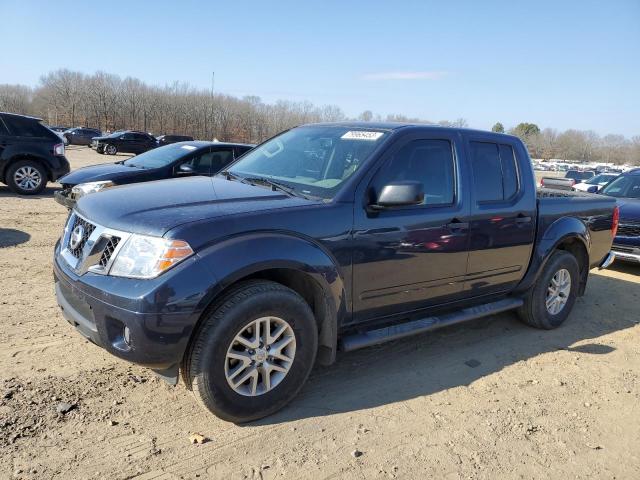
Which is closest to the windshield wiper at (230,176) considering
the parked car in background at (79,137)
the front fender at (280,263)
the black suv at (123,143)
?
the front fender at (280,263)

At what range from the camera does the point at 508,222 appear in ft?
14.5

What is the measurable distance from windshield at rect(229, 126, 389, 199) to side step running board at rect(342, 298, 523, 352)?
1.04 metres

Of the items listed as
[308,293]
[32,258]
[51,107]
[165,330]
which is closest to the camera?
[165,330]

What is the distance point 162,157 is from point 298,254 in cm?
621

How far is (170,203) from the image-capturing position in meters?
3.12

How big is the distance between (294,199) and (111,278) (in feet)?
4.16

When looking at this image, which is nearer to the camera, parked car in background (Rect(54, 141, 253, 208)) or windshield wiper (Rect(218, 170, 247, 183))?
windshield wiper (Rect(218, 170, 247, 183))

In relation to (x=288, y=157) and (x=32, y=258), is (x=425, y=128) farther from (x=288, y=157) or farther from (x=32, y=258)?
(x=32, y=258)

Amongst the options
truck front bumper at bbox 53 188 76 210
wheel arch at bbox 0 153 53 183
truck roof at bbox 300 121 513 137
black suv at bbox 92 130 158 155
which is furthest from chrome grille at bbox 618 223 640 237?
black suv at bbox 92 130 158 155

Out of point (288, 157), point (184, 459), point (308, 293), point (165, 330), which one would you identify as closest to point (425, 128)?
point (288, 157)

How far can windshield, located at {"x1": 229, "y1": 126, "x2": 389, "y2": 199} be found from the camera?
362 cm

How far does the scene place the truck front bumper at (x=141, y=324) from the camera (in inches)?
103

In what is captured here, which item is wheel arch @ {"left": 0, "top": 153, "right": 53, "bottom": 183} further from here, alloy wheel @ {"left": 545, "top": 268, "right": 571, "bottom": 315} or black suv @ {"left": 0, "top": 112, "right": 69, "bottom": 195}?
alloy wheel @ {"left": 545, "top": 268, "right": 571, "bottom": 315}

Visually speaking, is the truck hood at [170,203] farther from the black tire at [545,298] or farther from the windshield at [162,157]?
the windshield at [162,157]
